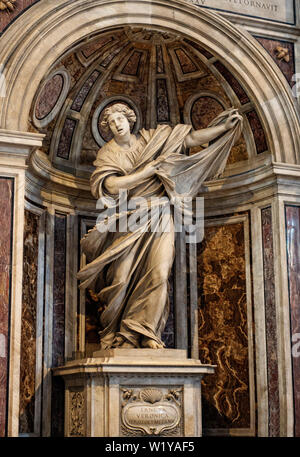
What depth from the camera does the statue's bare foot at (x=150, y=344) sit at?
824 centimetres

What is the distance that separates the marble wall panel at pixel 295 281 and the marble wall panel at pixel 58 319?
2.39m

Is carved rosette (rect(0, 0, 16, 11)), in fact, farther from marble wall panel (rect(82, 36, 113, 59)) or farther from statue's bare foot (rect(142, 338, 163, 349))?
statue's bare foot (rect(142, 338, 163, 349))

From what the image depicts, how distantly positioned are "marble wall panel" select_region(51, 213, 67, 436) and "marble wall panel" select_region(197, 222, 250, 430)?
158 cm

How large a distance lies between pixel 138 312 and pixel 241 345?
145 cm

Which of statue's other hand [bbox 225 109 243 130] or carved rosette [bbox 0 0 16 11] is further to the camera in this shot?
statue's other hand [bbox 225 109 243 130]

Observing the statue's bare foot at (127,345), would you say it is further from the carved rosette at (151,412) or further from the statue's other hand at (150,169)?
the statue's other hand at (150,169)

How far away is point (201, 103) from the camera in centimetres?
972

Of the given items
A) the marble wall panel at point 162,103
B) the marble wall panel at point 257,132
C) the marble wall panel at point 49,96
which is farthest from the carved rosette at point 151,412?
the marble wall panel at point 162,103

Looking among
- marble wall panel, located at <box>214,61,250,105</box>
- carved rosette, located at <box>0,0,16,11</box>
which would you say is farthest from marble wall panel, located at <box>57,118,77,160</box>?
marble wall panel, located at <box>214,61,250,105</box>

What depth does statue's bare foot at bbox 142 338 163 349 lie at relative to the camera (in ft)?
27.0

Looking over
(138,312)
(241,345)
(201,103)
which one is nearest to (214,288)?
(241,345)

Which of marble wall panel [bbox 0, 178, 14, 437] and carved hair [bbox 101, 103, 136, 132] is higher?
carved hair [bbox 101, 103, 136, 132]

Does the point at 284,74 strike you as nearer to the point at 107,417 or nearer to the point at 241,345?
the point at 241,345

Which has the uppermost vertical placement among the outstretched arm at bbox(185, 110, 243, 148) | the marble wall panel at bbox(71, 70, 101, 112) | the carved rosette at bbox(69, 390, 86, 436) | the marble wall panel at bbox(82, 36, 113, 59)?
the marble wall panel at bbox(82, 36, 113, 59)
